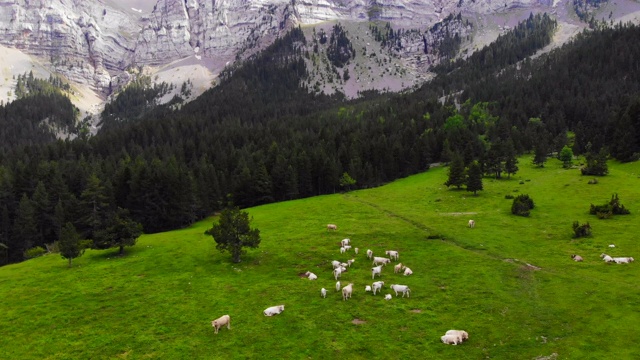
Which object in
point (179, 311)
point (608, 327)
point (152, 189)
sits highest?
point (152, 189)

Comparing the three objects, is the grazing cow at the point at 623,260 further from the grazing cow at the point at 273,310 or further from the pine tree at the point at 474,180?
the pine tree at the point at 474,180

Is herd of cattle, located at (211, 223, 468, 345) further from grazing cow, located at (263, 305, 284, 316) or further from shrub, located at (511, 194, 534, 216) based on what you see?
shrub, located at (511, 194, 534, 216)

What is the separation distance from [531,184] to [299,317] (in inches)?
3157

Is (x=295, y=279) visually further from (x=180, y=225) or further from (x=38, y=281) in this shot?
(x=180, y=225)

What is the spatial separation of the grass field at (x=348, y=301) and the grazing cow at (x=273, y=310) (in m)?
0.84

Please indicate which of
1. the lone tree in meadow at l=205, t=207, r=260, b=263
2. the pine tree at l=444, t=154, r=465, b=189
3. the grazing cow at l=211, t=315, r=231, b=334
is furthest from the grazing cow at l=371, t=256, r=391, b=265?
the pine tree at l=444, t=154, r=465, b=189

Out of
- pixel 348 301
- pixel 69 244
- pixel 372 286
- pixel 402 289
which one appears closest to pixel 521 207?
pixel 402 289

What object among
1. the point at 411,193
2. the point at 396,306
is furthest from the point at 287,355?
the point at 411,193

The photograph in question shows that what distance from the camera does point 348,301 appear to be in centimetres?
3488

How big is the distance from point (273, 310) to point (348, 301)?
21.6 feet

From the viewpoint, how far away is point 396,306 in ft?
110

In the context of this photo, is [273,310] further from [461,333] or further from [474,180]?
[474,180]

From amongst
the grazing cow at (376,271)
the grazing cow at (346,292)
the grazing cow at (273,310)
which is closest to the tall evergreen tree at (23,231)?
the grazing cow at (273,310)

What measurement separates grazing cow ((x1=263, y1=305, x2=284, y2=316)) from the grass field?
842mm
